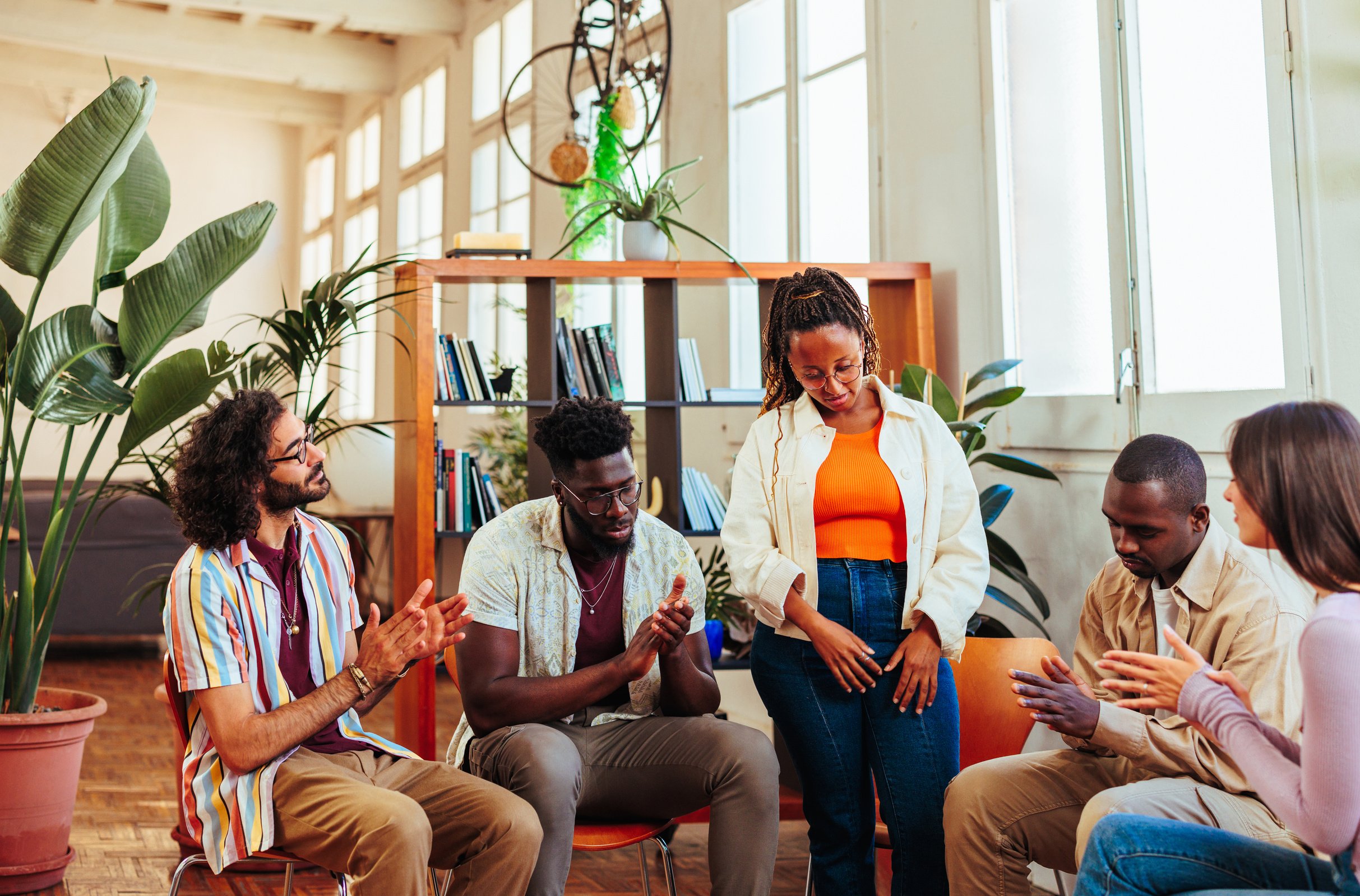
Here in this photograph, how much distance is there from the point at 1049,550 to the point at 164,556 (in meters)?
5.38

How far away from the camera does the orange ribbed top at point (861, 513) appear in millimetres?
2180

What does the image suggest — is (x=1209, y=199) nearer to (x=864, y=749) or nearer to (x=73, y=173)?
(x=864, y=749)

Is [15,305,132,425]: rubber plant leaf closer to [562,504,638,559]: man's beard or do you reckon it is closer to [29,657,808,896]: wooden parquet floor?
[29,657,808,896]: wooden parquet floor

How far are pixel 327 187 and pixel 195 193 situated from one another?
4.36 ft

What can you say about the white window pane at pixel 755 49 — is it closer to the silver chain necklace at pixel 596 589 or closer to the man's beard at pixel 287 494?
the silver chain necklace at pixel 596 589

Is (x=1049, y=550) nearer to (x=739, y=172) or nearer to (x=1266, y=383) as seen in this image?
(x=1266, y=383)

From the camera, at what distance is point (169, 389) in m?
3.01

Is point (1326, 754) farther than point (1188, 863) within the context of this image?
No

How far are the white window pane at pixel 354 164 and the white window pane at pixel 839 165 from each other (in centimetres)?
654

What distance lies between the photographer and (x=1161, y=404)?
2.85m

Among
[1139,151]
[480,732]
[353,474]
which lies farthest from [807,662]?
[353,474]

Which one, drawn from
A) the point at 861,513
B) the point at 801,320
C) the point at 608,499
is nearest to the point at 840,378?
the point at 801,320

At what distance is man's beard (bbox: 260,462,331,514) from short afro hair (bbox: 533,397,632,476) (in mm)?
456

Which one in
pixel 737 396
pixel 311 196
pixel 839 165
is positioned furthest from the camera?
pixel 311 196
